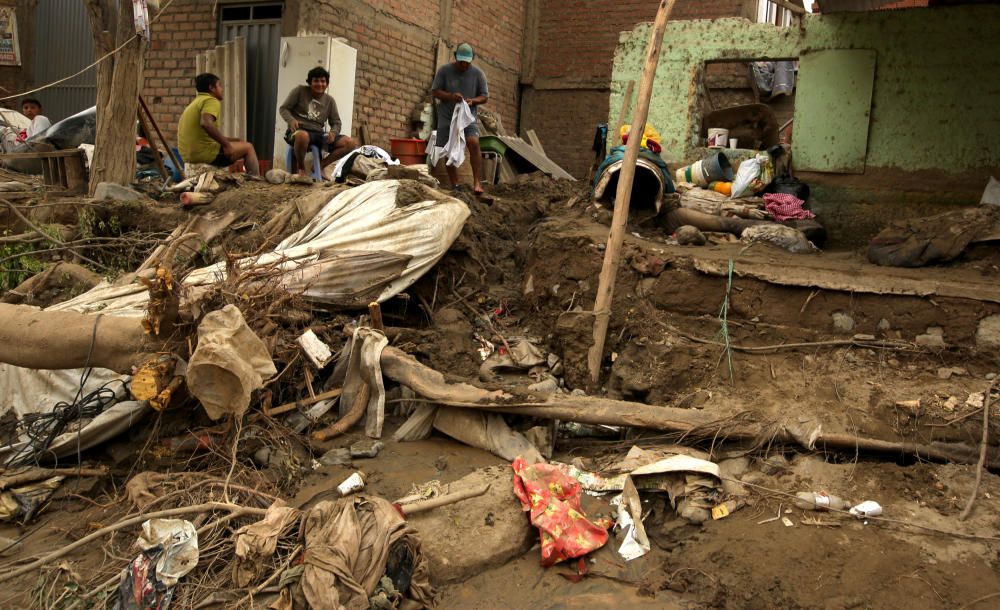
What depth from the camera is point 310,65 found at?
8.29 m

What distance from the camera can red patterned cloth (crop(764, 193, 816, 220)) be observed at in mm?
6523

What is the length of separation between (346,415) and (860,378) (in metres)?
2.96

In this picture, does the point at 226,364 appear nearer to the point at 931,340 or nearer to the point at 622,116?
the point at 931,340

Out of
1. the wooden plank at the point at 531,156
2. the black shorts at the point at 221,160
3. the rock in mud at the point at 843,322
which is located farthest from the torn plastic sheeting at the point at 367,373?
the wooden plank at the point at 531,156

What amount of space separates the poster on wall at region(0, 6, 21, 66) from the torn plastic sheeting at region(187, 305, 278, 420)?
10.3 m

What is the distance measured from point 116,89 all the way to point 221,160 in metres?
1.08

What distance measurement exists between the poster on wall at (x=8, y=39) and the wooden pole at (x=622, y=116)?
9160mm

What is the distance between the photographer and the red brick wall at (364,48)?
29.2 ft

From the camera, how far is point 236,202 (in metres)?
6.28

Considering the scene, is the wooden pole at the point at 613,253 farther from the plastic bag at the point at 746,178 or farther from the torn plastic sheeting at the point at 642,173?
the plastic bag at the point at 746,178

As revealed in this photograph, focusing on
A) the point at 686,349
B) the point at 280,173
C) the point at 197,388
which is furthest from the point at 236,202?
the point at 686,349

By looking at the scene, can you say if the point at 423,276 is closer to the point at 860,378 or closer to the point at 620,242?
the point at 620,242

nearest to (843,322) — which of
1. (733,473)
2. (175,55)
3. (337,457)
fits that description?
(733,473)

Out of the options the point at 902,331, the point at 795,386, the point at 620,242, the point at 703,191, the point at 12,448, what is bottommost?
the point at 12,448
